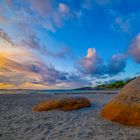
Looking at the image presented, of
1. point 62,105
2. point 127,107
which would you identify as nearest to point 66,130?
point 127,107

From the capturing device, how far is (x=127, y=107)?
25.1ft

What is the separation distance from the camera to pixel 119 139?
598 centimetres

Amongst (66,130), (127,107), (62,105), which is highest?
(62,105)

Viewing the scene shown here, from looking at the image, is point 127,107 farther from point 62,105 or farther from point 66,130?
point 62,105

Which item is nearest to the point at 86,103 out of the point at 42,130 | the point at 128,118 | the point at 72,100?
the point at 72,100

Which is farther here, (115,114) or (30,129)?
(115,114)

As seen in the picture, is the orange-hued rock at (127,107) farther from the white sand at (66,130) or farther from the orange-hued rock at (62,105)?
the orange-hued rock at (62,105)

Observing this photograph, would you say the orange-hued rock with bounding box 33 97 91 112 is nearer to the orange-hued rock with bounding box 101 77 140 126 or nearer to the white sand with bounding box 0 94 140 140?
the white sand with bounding box 0 94 140 140

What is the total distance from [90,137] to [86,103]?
6.00 metres

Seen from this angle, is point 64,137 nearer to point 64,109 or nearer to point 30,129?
point 30,129

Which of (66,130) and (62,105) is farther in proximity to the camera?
(62,105)

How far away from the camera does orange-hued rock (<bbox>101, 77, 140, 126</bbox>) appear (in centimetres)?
748

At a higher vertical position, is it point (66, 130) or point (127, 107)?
point (127, 107)

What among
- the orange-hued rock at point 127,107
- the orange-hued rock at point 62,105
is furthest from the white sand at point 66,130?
the orange-hued rock at point 62,105
